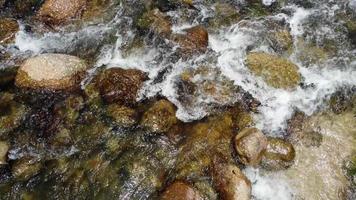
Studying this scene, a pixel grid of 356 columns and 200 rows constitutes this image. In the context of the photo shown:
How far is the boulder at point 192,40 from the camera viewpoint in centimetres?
760

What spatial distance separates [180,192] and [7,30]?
504 centimetres

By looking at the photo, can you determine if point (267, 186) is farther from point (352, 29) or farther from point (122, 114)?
point (352, 29)

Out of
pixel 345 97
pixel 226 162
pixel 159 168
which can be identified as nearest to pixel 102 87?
pixel 159 168

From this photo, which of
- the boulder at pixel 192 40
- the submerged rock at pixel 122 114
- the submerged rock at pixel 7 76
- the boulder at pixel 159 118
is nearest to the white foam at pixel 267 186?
the boulder at pixel 159 118

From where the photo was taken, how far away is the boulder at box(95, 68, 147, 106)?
22.1 ft

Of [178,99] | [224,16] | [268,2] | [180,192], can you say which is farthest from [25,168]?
[268,2]

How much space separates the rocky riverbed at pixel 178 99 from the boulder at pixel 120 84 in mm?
22

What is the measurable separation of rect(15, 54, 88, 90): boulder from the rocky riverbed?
0.06ft

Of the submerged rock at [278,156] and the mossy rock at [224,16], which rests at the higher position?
the mossy rock at [224,16]

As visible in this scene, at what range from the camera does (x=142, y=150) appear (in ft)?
20.4

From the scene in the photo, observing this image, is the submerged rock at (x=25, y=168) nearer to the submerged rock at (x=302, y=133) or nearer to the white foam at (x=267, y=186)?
the white foam at (x=267, y=186)

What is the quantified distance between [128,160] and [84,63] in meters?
2.22

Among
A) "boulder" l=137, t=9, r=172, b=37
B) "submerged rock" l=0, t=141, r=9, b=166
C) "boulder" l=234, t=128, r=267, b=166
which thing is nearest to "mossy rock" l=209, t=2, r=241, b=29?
"boulder" l=137, t=9, r=172, b=37

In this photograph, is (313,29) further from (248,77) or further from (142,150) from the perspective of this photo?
(142,150)
